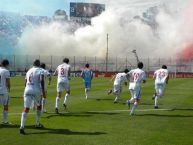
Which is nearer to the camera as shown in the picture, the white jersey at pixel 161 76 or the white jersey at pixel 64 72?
the white jersey at pixel 64 72

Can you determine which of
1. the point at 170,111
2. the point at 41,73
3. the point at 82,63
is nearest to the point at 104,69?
the point at 82,63

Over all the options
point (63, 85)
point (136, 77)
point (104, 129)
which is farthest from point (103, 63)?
point (104, 129)

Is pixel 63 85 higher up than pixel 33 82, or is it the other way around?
pixel 33 82

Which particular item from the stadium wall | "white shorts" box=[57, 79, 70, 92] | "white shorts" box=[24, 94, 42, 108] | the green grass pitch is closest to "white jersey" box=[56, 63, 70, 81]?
"white shorts" box=[57, 79, 70, 92]

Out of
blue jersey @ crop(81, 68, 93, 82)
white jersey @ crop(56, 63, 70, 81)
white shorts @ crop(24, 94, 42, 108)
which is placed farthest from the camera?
blue jersey @ crop(81, 68, 93, 82)

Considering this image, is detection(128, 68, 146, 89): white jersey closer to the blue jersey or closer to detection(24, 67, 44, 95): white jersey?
detection(24, 67, 44, 95): white jersey

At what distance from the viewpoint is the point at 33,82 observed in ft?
51.4

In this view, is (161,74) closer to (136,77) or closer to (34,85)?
(136,77)

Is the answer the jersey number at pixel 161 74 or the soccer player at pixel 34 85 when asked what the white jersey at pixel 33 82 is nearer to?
the soccer player at pixel 34 85

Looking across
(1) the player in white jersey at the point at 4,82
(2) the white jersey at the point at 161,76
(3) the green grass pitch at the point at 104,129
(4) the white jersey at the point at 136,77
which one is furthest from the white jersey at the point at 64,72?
(2) the white jersey at the point at 161,76

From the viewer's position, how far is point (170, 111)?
22.9m

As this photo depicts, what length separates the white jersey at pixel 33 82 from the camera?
15609mm

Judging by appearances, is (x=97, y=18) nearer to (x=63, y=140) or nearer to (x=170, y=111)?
(x=170, y=111)

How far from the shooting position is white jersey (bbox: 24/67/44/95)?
15.6m
